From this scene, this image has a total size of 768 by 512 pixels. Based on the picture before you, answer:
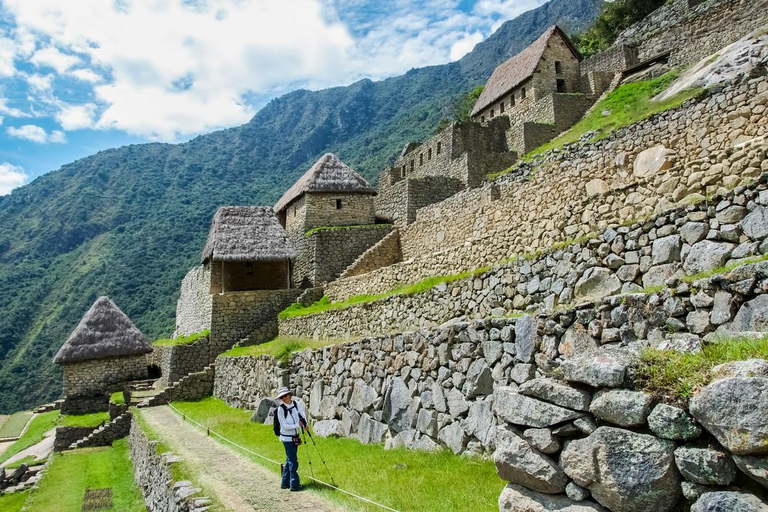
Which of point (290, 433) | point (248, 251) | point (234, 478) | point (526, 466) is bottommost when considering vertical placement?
point (234, 478)

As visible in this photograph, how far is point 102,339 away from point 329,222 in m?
10.4

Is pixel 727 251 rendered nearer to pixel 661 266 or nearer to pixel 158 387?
pixel 661 266

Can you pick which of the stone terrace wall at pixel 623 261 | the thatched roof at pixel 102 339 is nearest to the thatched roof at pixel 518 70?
the stone terrace wall at pixel 623 261

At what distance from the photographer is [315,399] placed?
428 inches

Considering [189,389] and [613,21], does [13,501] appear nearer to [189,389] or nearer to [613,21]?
[189,389]

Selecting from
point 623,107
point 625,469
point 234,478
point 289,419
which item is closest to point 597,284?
point 289,419

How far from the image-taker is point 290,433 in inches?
262

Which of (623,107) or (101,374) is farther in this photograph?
(101,374)

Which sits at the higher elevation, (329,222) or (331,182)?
(331,182)

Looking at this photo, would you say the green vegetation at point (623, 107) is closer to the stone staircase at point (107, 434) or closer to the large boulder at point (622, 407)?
the large boulder at point (622, 407)

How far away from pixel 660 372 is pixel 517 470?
1002 millimetres

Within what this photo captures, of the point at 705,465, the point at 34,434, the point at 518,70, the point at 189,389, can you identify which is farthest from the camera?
the point at 518,70

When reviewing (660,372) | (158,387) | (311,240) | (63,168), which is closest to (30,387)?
(158,387)

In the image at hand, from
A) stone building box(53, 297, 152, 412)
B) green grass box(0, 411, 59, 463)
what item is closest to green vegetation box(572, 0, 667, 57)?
stone building box(53, 297, 152, 412)
